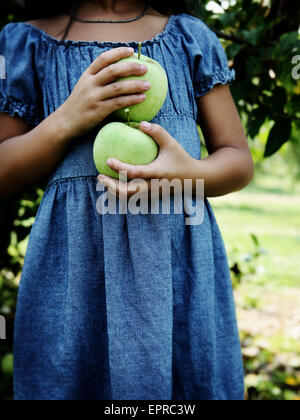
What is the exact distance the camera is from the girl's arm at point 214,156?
804mm

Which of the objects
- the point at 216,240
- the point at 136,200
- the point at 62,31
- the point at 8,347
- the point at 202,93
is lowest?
the point at 8,347

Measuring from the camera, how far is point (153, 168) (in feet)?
2.59

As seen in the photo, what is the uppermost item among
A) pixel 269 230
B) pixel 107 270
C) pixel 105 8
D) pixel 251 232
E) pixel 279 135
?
pixel 105 8

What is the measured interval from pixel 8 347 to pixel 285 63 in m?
1.85

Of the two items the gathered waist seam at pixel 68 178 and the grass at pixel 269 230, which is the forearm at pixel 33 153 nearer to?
the gathered waist seam at pixel 68 178

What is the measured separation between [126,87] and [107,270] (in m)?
0.40

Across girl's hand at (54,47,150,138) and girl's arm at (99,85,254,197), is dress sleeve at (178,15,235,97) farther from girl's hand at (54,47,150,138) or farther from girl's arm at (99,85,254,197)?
girl's hand at (54,47,150,138)

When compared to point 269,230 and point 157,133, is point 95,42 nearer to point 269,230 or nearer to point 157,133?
point 157,133

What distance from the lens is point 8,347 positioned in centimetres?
210

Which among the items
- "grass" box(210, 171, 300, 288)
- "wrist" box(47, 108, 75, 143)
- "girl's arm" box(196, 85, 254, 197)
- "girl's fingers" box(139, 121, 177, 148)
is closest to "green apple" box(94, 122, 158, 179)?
"girl's fingers" box(139, 121, 177, 148)

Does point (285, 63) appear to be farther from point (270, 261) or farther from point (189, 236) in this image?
point (270, 261)

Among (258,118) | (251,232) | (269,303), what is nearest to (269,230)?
(269,303)

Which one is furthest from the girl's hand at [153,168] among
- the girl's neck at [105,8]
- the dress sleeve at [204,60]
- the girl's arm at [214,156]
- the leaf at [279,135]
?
the leaf at [279,135]
